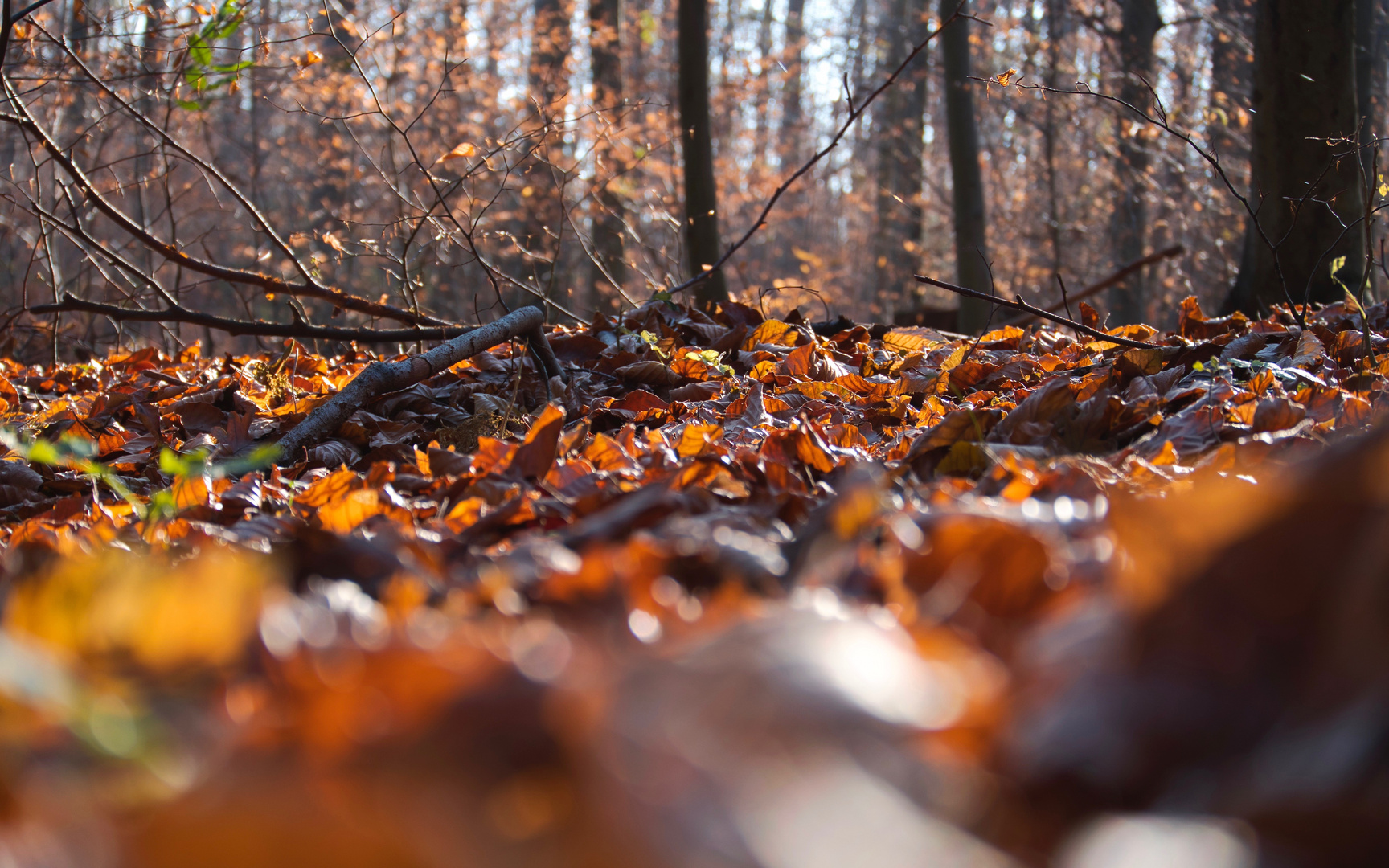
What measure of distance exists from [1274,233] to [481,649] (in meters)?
5.28


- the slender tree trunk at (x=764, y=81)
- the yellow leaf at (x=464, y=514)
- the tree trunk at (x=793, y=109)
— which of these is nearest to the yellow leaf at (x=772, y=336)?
the yellow leaf at (x=464, y=514)

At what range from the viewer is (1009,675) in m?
0.61

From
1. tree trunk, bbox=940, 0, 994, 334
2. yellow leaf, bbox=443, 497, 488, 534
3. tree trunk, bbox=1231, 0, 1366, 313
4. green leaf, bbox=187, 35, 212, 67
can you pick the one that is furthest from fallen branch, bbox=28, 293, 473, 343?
tree trunk, bbox=940, 0, 994, 334

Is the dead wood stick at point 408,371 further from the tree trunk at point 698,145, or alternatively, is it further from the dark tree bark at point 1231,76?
the dark tree bark at point 1231,76

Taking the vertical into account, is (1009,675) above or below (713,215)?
below

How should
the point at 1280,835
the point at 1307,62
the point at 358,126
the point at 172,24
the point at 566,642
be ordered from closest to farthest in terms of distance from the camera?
the point at 1280,835 → the point at 566,642 → the point at 172,24 → the point at 1307,62 → the point at 358,126

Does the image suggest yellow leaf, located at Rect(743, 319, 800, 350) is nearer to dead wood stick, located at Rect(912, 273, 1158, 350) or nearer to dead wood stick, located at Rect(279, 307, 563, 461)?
dead wood stick, located at Rect(279, 307, 563, 461)

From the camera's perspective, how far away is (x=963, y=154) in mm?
8625

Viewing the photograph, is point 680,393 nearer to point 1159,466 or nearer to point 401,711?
point 1159,466

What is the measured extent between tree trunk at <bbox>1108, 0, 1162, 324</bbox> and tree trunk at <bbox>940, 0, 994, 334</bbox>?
5.73ft

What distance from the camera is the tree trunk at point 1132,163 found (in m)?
10.3

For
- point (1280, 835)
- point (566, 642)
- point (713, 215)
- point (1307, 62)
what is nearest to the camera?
point (1280, 835)

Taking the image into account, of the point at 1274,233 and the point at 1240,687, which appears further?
the point at 1274,233

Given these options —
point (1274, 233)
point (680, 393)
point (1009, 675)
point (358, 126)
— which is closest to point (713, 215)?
point (1274, 233)
